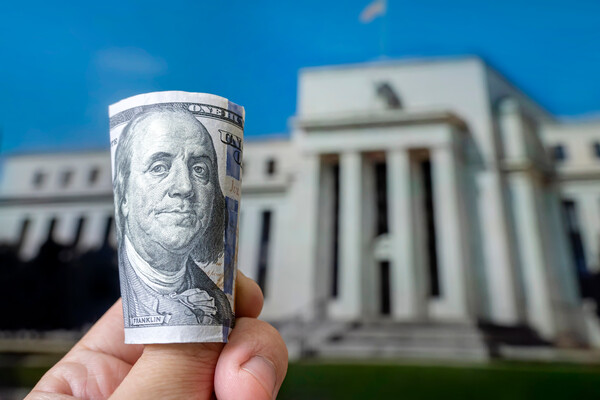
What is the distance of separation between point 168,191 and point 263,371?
257mm

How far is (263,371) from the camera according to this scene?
0.57 m

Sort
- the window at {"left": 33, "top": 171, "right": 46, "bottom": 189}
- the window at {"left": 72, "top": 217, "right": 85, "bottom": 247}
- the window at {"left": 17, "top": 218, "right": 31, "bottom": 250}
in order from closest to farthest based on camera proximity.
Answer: the window at {"left": 17, "top": 218, "right": 31, "bottom": 250} → the window at {"left": 72, "top": 217, "right": 85, "bottom": 247} → the window at {"left": 33, "top": 171, "right": 46, "bottom": 189}

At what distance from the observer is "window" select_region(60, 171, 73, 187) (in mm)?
10828

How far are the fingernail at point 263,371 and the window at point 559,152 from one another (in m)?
10.3

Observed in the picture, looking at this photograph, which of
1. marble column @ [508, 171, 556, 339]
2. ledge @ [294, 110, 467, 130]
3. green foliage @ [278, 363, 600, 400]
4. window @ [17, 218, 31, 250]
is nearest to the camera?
green foliage @ [278, 363, 600, 400]

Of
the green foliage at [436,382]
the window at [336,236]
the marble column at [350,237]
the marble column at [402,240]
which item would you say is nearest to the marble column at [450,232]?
the marble column at [402,240]

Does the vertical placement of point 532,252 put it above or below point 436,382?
above

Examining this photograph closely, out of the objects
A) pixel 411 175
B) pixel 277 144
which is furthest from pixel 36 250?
pixel 411 175

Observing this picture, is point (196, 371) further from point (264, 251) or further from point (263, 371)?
point (264, 251)

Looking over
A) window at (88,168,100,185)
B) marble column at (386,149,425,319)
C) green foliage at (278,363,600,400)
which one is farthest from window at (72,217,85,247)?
marble column at (386,149,425,319)

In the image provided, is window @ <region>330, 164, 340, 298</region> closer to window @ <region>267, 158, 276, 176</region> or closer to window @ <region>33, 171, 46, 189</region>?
window @ <region>267, 158, 276, 176</region>

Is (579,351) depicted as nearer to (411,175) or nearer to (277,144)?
(411,175)

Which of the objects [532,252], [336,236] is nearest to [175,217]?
[336,236]

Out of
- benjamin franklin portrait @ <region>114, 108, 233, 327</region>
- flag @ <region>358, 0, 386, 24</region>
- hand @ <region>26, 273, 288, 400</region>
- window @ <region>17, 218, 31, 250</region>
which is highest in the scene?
flag @ <region>358, 0, 386, 24</region>
